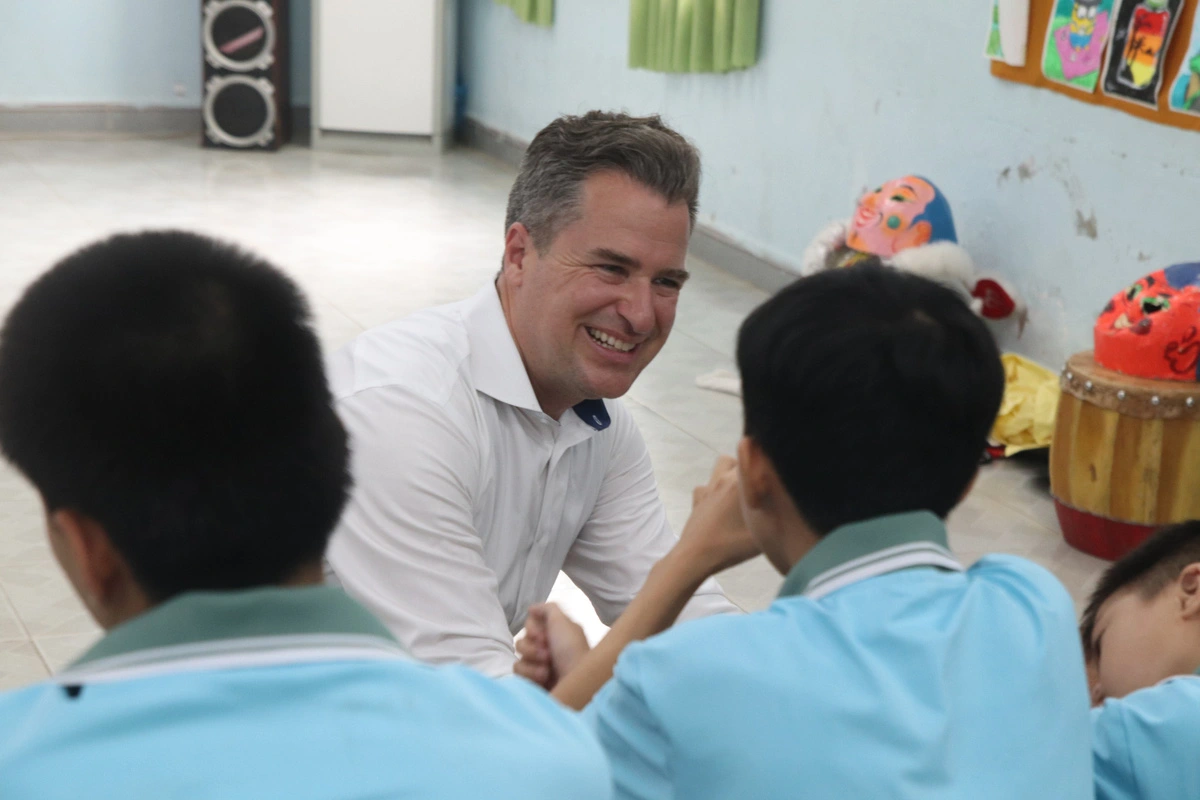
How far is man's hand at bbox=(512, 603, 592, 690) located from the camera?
1472mm

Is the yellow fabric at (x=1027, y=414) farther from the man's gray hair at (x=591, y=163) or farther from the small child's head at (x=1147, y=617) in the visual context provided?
the man's gray hair at (x=591, y=163)

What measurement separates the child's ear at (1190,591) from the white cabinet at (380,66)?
22.2ft

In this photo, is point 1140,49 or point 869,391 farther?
point 1140,49

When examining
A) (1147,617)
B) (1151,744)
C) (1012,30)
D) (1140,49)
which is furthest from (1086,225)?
(1151,744)

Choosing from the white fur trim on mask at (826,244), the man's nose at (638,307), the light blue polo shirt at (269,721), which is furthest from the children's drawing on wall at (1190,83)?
the light blue polo shirt at (269,721)

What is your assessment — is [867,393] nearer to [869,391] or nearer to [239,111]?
[869,391]

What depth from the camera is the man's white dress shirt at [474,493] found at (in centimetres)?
153

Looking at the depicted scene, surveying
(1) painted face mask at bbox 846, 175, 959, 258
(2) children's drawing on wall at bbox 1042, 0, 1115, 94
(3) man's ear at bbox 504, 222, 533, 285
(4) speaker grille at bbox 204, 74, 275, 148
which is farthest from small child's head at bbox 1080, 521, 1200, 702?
(4) speaker grille at bbox 204, 74, 275, 148

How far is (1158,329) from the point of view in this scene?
3111 mm

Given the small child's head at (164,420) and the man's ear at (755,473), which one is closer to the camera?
the small child's head at (164,420)

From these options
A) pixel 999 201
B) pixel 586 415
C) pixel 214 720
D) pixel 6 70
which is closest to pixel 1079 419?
pixel 999 201

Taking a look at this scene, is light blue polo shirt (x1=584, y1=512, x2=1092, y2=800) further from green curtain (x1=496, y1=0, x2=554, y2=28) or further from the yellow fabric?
green curtain (x1=496, y1=0, x2=554, y2=28)

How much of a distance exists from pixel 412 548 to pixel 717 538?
1.16 ft

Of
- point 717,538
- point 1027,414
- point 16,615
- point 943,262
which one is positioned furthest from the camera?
point 943,262
